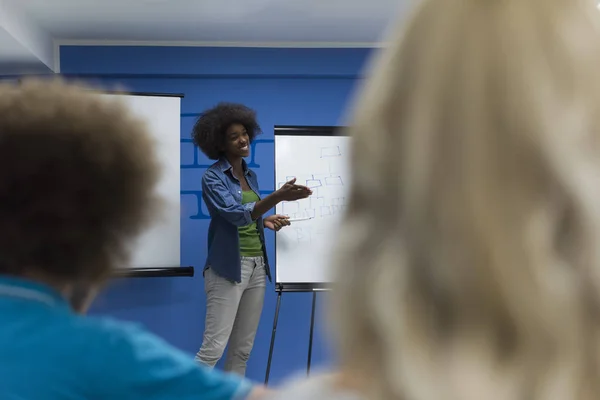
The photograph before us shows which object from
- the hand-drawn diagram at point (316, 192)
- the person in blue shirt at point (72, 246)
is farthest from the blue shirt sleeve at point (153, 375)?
the hand-drawn diagram at point (316, 192)

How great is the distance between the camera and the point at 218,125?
3381mm

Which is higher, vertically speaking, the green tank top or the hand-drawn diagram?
the hand-drawn diagram

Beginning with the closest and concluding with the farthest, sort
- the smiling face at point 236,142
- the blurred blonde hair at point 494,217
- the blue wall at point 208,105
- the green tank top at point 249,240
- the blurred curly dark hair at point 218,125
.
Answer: the blurred blonde hair at point 494,217 < the green tank top at point 249,240 < the smiling face at point 236,142 < the blurred curly dark hair at point 218,125 < the blue wall at point 208,105

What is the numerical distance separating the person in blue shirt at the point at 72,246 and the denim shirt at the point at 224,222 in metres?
2.20

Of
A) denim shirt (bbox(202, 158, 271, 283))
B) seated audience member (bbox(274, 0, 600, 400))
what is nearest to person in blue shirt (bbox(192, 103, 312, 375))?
denim shirt (bbox(202, 158, 271, 283))

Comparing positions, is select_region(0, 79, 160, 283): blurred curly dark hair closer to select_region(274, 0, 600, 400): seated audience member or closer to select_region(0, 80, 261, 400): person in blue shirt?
select_region(0, 80, 261, 400): person in blue shirt

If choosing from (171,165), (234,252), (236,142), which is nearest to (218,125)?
(236,142)

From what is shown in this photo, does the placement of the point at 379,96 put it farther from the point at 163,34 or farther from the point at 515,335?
the point at 163,34

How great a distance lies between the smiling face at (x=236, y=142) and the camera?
10.7 feet

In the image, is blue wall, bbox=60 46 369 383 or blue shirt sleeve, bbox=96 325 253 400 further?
blue wall, bbox=60 46 369 383

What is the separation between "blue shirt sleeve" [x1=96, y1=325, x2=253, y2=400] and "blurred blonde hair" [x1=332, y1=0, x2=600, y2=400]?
356mm

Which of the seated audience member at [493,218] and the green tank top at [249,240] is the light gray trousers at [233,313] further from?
the seated audience member at [493,218]

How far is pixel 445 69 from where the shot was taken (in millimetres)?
379

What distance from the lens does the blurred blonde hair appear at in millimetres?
355
